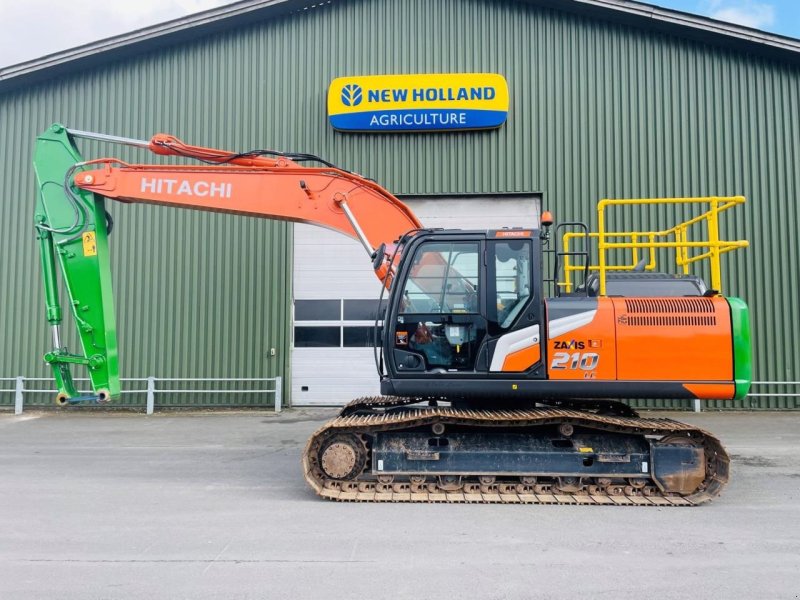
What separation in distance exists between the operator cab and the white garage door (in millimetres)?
6643

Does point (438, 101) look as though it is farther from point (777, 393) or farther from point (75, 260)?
point (777, 393)

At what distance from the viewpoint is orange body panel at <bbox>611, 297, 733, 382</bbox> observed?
6.09 m

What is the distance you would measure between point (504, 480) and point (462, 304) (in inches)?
76.9

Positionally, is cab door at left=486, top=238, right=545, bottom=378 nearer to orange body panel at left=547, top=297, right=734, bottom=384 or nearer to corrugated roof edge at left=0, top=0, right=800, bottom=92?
orange body panel at left=547, top=297, right=734, bottom=384

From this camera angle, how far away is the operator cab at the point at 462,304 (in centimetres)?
627

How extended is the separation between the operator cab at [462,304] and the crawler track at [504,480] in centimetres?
46

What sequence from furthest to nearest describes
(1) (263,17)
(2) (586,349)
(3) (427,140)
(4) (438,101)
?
(1) (263,17)
(3) (427,140)
(4) (438,101)
(2) (586,349)

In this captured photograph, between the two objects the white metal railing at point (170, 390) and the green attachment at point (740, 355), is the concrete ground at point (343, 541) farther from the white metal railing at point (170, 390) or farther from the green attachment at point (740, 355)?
the white metal railing at point (170, 390)

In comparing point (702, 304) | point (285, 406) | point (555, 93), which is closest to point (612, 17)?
point (555, 93)

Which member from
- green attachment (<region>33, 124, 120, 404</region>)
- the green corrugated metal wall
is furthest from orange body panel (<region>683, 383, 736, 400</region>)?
the green corrugated metal wall

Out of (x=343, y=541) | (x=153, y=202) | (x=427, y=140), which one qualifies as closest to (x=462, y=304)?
(x=343, y=541)

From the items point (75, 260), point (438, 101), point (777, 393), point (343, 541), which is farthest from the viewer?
point (438, 101)

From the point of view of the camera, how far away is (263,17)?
13.6m

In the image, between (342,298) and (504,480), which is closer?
(504,480)
